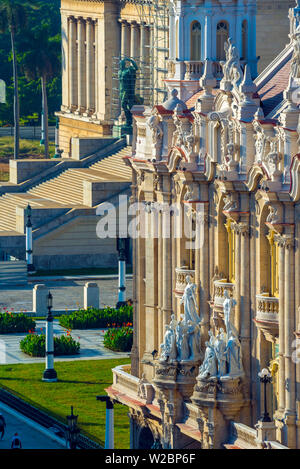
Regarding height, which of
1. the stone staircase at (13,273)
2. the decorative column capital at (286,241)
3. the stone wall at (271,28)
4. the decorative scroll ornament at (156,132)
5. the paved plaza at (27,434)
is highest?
the stone wall at (271,28)

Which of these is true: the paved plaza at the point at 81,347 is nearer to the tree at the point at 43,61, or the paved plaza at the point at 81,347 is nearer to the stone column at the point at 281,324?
the stone column at the point at 281,324

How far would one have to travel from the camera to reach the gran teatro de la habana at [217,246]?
224 feet

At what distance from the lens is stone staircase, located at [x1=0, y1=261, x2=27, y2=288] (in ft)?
402

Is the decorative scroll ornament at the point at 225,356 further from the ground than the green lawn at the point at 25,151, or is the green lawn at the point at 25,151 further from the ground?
the green lawn at the point at 25,151

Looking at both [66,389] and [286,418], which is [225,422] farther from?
[66,389]

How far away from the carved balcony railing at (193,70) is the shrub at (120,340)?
21852 millimetres

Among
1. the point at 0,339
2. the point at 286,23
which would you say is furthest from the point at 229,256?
the point at 286,23

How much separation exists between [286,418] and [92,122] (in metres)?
111

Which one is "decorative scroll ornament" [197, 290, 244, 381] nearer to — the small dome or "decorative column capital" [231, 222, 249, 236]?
"decorative column capital" [231, 222, 249, 236]

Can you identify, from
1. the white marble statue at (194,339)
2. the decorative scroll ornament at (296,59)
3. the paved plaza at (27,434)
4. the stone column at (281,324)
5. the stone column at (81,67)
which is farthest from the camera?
the stone column at (81,67)

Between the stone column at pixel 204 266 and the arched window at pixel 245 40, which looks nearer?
the stone column at pixel 204 266

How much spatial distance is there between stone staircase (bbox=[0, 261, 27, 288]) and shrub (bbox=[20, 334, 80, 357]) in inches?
789

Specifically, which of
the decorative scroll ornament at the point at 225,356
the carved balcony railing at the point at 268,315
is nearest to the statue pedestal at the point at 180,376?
the decorative scroll ornament at the point at 225,356

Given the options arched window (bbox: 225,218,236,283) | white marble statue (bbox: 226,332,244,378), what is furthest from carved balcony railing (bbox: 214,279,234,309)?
white marble statue (bbox: 226,332,244,378)
